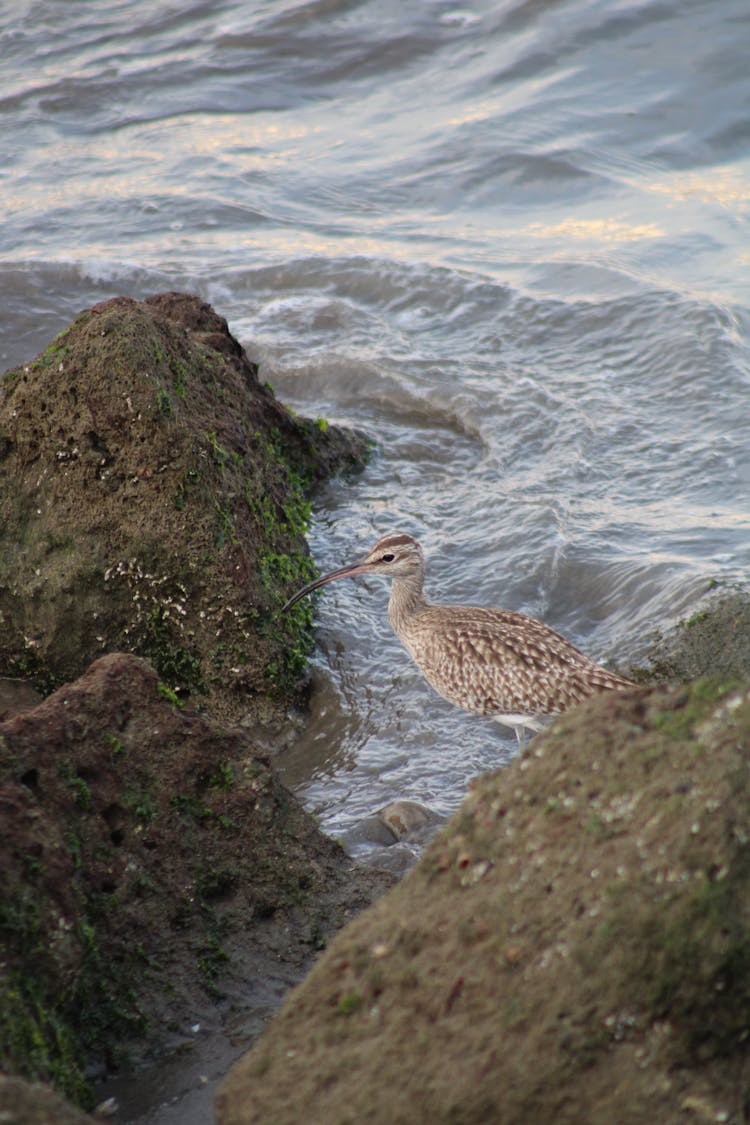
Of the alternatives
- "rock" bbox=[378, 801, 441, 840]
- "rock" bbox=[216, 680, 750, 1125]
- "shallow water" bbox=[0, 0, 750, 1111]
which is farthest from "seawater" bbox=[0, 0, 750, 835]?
"rock" bbox=[216, 680, 750, 1125]

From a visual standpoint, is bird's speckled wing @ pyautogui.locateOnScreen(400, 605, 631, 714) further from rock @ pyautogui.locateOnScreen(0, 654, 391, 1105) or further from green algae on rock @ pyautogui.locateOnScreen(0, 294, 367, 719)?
rock @ pyautogui.locateOnScreen(0, 654, 391, 1105)

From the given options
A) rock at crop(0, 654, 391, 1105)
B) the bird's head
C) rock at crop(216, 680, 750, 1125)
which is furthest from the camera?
the bird's head

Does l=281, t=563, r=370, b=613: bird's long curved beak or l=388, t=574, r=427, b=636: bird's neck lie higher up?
l=281, t=563, r=370, b=613: bird's long curved beak

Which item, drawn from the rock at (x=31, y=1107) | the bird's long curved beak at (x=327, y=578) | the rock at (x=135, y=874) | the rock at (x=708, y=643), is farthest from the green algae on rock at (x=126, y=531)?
the rock at (x=31, y=1107)

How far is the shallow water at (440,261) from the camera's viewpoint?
24.2 ft

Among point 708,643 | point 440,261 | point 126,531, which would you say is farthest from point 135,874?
point 440,261

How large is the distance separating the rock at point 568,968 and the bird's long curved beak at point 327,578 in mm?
3510

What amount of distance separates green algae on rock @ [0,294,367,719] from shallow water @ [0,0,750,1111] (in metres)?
0.63

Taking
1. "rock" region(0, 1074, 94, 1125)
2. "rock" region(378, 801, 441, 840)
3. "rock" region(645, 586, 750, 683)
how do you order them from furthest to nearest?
"rock" region(645, 586, 750, 683)
"rock" region(378, 801, 441, 840)
"rock" region(0, 1074, 94, 1125)

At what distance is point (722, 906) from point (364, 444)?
6.68 meters

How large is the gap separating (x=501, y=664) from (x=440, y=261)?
262 inches

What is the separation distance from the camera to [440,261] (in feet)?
38.8

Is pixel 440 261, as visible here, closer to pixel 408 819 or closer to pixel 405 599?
pixel 405 599

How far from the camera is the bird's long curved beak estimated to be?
632 cm
